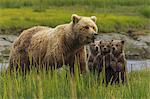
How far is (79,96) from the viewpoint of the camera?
7781 millimetres

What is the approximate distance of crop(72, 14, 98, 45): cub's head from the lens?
9.44 m

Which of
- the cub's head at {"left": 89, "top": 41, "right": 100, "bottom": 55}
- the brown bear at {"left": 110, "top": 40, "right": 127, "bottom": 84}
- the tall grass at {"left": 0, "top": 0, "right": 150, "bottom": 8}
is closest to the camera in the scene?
the brown bear at {"left": 110, "top": 40, "right": 127, "bottom": 84}

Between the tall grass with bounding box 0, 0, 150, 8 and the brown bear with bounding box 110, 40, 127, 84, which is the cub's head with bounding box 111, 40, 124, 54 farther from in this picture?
the tall grass with bounding box 0, 0, 150, 8

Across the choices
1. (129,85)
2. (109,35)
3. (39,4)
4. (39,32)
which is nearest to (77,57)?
(39,32)

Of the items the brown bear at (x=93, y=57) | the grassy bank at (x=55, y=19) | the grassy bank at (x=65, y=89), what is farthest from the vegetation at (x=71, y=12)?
the grassy bank at (x=65, y=89)

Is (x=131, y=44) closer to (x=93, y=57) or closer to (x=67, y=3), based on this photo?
(x=67, y=3)

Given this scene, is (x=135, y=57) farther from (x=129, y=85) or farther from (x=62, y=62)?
(x=129, y=85)

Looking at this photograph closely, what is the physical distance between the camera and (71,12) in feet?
76.2

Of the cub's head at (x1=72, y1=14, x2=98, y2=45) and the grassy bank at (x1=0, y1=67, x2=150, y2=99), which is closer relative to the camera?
the grassy bank at (x1=0, y1=67, x2=150, y2=99)

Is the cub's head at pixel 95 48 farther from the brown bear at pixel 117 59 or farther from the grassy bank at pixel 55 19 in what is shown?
the grassy bank at pixel 55 19

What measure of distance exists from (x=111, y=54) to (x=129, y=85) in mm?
2430

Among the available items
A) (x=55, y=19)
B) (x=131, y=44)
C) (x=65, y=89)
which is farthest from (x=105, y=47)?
(x=55, y=19)

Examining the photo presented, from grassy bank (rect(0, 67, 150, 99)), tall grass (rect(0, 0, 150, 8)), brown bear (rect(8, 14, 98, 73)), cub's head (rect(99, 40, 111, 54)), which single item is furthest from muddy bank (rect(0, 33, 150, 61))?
grassy bank (rect(0, 67, 150, 99))

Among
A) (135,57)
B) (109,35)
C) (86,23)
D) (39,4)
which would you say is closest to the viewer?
(86,23)
